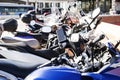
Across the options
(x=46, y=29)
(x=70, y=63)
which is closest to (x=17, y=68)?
(x=70, y=63)

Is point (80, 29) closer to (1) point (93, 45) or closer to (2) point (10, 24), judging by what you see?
(2) point (10, 24)

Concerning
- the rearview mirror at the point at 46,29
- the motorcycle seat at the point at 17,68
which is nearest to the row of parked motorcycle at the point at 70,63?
the motorcycle seat at the point at 17,68

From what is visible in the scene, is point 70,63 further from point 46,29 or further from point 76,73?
point 46,29

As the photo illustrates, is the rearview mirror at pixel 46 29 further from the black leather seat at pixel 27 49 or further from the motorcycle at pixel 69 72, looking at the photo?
the motorcycle at pixel 69 72

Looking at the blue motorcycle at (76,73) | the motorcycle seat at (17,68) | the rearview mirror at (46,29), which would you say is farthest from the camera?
the rearview mirror at (46,29)

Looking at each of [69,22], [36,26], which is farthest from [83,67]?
[36,26]

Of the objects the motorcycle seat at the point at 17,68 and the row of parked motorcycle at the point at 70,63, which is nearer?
the row of parked motorcycle at the point at 70,63

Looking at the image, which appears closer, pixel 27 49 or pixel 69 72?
pixel 69 72

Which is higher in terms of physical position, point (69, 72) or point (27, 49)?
point (69, 72)

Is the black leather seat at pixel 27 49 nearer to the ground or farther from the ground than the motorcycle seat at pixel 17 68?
nearer to the ground

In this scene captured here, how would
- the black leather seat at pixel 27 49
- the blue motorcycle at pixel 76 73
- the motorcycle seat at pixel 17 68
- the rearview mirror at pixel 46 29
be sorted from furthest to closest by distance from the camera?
the rearview mirror at pixel 46 29, the black leather seat at pixel 27 49, the motorcycle seat at pixel 17 68, the blue motorcycle at pixel 76 73

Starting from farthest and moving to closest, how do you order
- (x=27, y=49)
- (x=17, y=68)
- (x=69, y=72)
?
(x=27, y=49) < (x=17, y=68) < (x=69, y=72)

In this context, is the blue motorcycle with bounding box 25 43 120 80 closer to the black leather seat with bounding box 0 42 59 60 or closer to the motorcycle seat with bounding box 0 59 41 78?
the motorcycle seat with bounding box 0 59 41 78

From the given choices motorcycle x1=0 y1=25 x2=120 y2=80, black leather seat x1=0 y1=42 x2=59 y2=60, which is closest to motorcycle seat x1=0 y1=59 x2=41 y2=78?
motorcycle x1=0 y1=25 x2=120 y2=80
